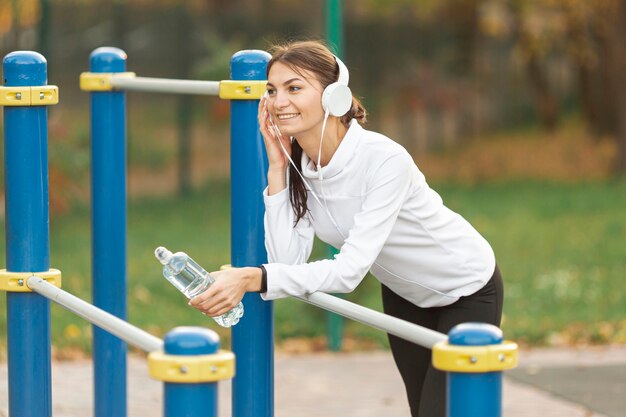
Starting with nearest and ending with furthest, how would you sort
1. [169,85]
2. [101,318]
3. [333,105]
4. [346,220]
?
[101,318] < [333,105] < [346,220] < [169,85]

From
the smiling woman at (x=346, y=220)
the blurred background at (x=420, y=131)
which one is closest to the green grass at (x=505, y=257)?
the blurred background at (x=420, y=131)

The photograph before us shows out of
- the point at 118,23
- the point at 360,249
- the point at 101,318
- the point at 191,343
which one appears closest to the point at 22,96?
the point at 101,318

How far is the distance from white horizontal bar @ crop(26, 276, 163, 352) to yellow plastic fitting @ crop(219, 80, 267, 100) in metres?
0.71

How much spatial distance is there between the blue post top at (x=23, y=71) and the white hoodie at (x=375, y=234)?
0.81 m

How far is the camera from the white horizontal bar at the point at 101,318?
99.7 inches

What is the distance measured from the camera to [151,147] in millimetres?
12492

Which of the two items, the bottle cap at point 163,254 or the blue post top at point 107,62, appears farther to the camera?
the blue post top at point 107,62

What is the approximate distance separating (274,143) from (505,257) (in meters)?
5.89

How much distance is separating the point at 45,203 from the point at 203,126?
381 inches

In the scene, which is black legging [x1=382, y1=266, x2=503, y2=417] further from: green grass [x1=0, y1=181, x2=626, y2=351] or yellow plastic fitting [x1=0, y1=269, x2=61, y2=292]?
green grass [x1=0, y1=181, x2=626, y2=351]

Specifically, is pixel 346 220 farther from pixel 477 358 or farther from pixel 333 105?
pixel 477 358

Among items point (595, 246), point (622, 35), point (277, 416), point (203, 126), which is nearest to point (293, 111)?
point (277, 416)

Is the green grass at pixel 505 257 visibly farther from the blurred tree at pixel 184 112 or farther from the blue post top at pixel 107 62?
the blue post top at pixel 107 62

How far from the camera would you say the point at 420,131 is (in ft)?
49.4
